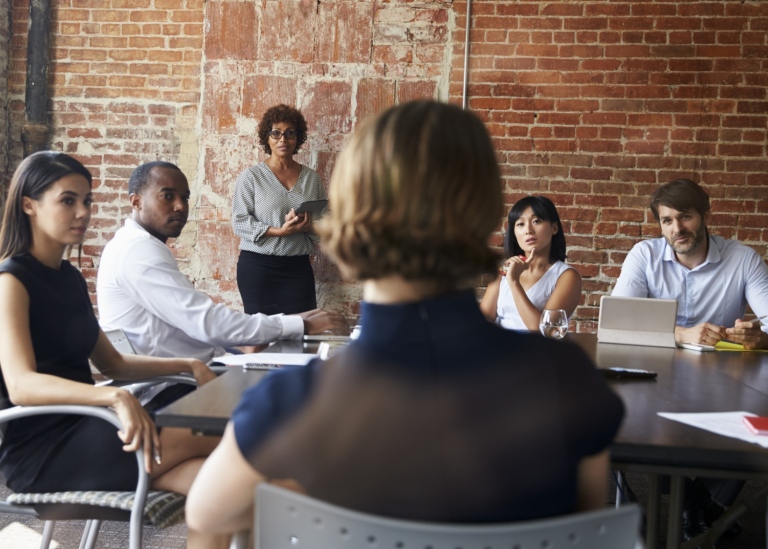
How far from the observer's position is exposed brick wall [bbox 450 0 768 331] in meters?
4.96

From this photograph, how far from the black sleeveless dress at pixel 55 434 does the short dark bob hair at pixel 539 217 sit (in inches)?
86.5

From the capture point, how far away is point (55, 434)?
6.56 feet

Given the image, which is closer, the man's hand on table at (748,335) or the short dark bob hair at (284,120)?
the man's hand on table at (748,335)

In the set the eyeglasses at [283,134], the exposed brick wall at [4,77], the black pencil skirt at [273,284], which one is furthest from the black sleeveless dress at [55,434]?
the exposed brick wall at [4,77]

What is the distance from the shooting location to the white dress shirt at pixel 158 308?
8.95ft

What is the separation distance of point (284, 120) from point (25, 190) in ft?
9.68

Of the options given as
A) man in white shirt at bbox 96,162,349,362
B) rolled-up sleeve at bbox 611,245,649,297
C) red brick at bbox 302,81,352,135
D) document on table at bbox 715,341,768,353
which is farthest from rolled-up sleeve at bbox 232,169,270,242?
document on table at bbox 715,341,768,353

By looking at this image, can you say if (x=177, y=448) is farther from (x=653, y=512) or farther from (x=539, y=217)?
(x=539, y=217)

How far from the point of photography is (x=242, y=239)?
5008mm

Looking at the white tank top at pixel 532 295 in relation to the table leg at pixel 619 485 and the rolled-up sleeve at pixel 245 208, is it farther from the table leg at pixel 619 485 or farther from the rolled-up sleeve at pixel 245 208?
the rolled-up sleeve at pixel 245 208

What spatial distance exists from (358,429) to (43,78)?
16.8 feet

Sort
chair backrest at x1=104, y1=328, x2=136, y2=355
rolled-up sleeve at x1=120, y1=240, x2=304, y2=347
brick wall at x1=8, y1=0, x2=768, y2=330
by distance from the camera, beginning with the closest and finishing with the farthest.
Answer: chair backrest at x1=104, y1=328, x2=136, y2=355 < rolled-up sleeve at x1=120, y1=240, x2=304, y2=347 < brick wall at x1=8, y1=0, x2=768, y2=330

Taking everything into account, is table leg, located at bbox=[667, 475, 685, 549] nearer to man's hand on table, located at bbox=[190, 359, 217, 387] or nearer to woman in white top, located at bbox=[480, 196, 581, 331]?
man's hand on table, located at bbox=[190, 359, 217, 387]

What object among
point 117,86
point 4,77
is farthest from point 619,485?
point 4,77
